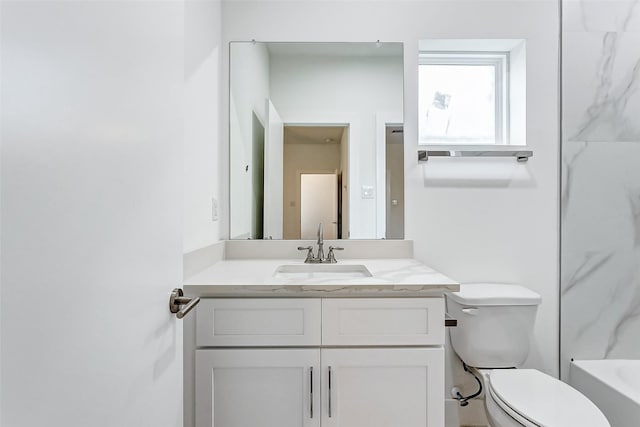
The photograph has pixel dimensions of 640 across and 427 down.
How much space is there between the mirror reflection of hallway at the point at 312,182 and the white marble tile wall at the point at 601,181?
1112mm

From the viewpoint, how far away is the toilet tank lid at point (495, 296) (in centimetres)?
153

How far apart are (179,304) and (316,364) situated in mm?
607

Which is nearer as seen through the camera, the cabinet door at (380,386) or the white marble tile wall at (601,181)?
the cabinet door at (380,386)

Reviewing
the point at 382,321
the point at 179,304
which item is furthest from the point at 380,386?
the point at 179,304

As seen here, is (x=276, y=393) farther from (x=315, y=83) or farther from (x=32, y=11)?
(x=315, y=83)

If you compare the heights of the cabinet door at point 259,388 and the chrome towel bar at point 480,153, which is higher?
the chrome towel bar at point 480,153

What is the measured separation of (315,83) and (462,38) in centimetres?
77

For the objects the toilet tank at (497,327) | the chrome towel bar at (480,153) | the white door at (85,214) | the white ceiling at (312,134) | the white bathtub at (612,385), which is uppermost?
the white ceiling at (312,134)

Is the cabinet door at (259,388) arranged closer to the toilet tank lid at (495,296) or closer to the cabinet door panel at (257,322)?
the cabinet door panel at (257,322)

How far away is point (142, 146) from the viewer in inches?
25.2

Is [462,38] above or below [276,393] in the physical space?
above

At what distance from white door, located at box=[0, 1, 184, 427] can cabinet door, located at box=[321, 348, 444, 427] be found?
0.62m

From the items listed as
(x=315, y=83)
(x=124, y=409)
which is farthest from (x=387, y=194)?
(x=124, y=409)

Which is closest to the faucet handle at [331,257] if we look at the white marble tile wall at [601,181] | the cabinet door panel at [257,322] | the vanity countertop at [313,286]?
the vanity countertop at [313,286]
